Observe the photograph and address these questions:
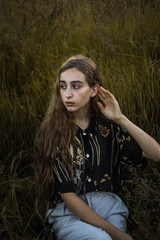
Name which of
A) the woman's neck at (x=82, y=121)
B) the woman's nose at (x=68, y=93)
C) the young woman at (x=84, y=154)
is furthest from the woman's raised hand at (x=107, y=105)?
the woman's nose at (x=68, y=93)

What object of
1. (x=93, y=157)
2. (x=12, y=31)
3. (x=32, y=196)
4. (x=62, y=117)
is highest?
(x=12, y=31)

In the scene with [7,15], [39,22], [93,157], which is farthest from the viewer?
[39,22]

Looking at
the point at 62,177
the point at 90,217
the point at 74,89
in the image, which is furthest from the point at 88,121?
the point at 90,217

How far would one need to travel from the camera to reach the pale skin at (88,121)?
5.05 ft

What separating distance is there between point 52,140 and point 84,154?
211 millimetres

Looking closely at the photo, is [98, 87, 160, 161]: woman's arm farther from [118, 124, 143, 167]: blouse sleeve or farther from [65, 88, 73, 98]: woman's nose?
[65, 88, 73, 98]: woman's nose

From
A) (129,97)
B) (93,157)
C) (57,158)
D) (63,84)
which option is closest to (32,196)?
(57,158)

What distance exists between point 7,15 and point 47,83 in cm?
89

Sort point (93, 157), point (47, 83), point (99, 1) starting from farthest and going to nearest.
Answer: point (47, 83)
point (99, 1)
point (93, 157)

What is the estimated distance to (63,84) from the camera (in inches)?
65.7

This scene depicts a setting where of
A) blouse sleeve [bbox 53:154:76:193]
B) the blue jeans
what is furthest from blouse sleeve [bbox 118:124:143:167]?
blouse sleeve [bbox 53:154:76:193]

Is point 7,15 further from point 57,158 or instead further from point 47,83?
point 57,158

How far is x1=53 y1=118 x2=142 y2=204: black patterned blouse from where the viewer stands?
1.65 meters

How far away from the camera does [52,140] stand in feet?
5.49
